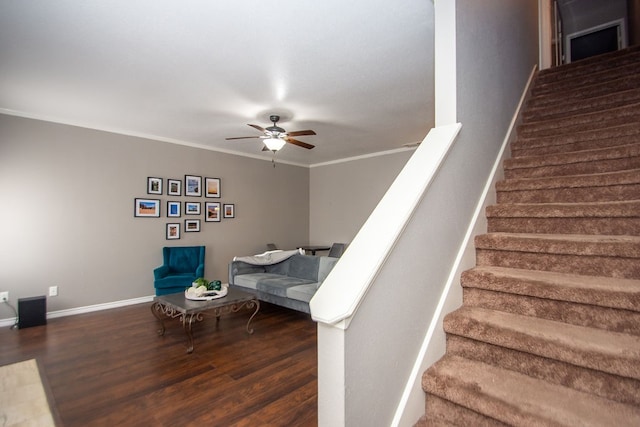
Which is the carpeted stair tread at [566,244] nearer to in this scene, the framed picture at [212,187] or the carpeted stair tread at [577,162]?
the carpeted stair tread at [577,162]

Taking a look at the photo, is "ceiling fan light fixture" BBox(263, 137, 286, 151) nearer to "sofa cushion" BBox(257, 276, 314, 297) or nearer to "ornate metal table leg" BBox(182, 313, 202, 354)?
"sofa cushion" BBox(257, 276, 314, 297)

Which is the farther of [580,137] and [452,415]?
[580,137]

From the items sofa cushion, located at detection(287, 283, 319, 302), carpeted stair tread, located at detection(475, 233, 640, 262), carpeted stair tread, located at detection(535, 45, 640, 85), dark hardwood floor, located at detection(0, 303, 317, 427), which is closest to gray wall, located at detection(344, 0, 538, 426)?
carpeted stair tread, located at detection(475, 233, 640, 262)

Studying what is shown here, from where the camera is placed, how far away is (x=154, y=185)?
4.90 meters

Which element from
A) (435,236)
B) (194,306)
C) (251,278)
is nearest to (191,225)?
(251,278)

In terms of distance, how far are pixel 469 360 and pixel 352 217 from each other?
16.9 ft

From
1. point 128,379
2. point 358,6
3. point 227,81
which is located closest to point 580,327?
point 358,6

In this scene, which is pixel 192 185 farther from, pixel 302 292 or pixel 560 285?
pixel 560 285

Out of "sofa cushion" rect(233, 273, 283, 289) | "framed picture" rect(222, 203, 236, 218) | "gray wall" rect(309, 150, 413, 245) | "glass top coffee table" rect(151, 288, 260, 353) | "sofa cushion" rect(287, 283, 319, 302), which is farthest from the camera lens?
"gray wall" rect(309, 150, 413, 245)

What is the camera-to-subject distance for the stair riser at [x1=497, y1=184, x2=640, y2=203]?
1.82 metres

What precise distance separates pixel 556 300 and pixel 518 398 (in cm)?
53

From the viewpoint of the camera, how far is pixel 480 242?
1.84 metres

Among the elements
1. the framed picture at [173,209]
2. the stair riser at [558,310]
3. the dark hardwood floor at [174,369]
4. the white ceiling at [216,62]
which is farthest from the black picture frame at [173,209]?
the stair riser at [558,310]

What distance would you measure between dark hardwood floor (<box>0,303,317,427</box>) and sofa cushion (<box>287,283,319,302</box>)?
Result: 1.01 ft
